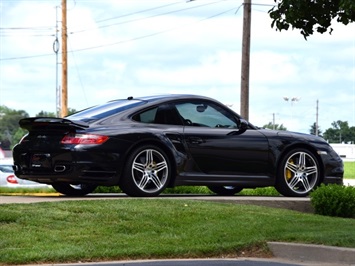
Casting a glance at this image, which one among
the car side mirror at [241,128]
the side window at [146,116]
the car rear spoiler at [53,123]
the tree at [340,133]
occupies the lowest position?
the tree at [340,133]

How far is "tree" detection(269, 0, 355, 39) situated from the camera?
551 inches

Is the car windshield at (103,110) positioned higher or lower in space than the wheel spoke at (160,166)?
higher

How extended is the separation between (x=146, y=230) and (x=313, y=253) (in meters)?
2.07

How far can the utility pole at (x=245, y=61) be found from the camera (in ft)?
97.5

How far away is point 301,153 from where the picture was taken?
15109 millimetres

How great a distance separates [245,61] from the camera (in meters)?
29.9

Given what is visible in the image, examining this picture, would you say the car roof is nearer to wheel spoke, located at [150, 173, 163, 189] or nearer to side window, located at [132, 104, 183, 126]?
side window, located at [132, 104, 183, 126]

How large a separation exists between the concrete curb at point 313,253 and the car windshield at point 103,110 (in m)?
4.54

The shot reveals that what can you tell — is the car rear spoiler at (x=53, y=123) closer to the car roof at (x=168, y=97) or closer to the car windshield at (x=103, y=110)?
the car windshield at (x=103, y=110)

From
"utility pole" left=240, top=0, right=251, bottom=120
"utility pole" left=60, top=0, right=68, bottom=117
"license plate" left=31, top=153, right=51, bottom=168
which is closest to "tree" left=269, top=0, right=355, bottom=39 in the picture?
"license plate" left=31, top=153, right=51, bottom=168

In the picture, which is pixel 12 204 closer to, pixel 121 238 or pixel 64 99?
pixel 121 238

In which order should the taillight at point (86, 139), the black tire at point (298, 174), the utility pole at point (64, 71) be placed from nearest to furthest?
the taillight at point (86, 139) < the black tire at point (298, 174) < the utility pole at point (64, 71)

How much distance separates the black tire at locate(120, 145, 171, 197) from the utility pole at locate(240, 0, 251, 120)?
16012 mm

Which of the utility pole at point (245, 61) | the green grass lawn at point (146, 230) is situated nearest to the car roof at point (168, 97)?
the green grass lawn at point (146, 230)
